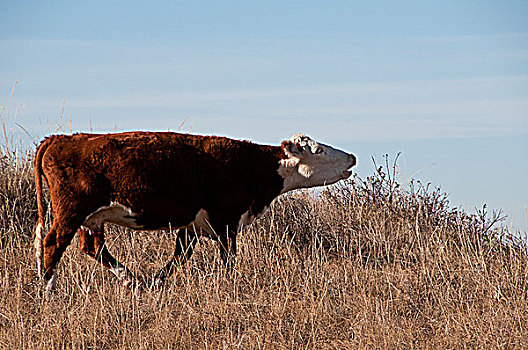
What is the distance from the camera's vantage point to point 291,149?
280 inches

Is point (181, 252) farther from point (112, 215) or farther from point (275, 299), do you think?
point (275, 299)

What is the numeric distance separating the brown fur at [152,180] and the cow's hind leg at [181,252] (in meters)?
0.50

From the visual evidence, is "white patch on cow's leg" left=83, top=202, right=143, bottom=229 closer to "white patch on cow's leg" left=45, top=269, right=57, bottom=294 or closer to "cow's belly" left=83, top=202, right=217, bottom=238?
"cow's belly" left=83, top=202, right=217, bottom=238

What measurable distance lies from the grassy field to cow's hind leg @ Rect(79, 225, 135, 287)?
16 cm

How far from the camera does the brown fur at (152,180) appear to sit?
6.35 m

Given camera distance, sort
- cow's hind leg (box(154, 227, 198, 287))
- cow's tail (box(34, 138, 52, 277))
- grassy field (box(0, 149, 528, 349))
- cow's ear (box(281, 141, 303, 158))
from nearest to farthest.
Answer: grassy field (box(0, 149, 528, 349)) → cow's tail (box(34, 138, 52, 277)) → cow's ear (box(281, 141, 303, 158)) → cow's hind leg (box(154, 227, 198, 287))

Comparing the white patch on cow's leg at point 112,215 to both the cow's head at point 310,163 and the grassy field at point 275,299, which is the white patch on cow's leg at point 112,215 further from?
the cow's head at point 310,163

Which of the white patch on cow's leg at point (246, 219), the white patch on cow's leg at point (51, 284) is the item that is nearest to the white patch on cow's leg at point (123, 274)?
the white patch on cow's leg at point (51, 284)

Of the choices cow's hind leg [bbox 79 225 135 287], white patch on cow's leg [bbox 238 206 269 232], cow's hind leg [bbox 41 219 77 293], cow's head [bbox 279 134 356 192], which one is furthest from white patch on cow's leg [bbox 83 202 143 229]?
cow's head [bbox 279 134 356 192]

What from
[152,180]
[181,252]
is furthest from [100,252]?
[152,180]

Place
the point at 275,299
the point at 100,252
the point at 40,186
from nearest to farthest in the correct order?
the point at 275,299, the point at 40,186, the point at 100,252

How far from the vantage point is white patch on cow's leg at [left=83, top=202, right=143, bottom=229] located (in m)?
6.46

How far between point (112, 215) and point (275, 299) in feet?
5.75

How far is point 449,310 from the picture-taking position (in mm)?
6250
